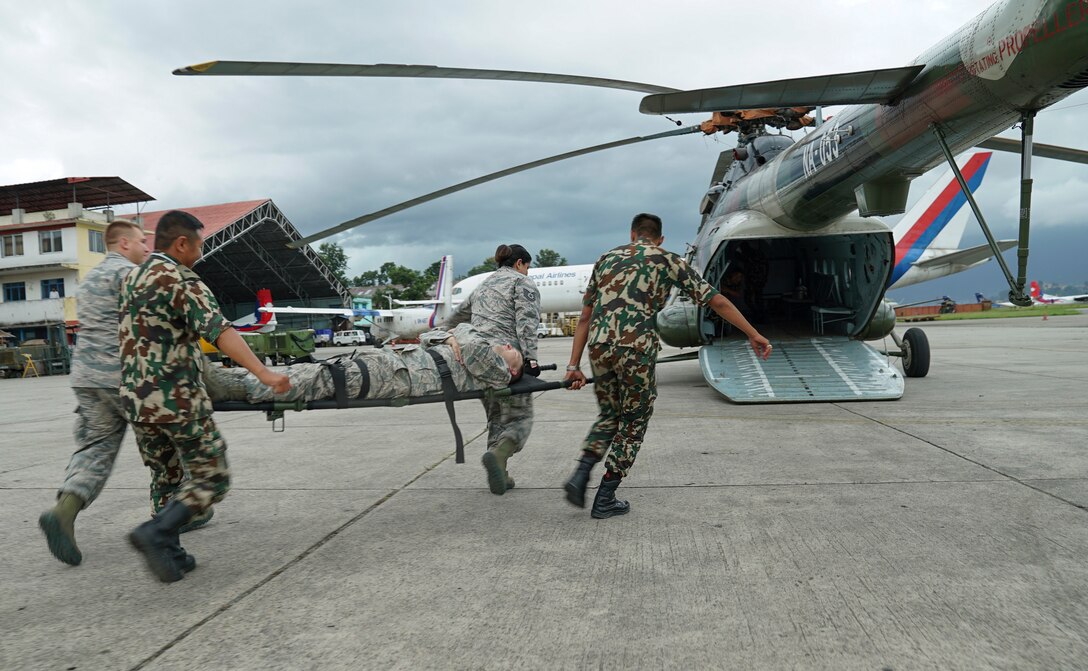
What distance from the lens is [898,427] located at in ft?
20.7

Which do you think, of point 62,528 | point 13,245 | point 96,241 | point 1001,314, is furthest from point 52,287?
point 1001,314

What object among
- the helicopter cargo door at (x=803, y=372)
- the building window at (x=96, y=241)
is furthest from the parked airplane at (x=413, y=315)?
the helicopter cargo door at (x=803, y=372)

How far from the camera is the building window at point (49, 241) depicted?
31.7m

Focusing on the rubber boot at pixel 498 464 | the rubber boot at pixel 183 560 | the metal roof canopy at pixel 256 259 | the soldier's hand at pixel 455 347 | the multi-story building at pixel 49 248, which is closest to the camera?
the rubber boot at pixel 183 560

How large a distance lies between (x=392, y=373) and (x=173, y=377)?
1120 millimetres

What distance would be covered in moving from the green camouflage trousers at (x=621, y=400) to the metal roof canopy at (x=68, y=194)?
34612 millimetres

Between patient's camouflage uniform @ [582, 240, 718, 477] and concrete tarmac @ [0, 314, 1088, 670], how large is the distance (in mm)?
472

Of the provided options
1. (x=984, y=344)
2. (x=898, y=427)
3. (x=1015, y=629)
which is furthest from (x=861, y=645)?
(x=984, y=344)

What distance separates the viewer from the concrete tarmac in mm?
2316

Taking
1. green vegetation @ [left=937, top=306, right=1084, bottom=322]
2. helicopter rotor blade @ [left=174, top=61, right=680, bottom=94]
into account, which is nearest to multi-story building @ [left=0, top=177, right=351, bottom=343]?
helicopter rotor blade @ [left=174, top=61, right=680, bottom=94]

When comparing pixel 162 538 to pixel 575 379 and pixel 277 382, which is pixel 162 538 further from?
pixel 575 379

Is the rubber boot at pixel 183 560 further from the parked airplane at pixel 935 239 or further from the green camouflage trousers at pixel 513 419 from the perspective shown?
the parked airplane at pixel 935 239

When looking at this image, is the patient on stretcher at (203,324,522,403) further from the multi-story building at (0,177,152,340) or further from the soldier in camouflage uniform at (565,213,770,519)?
the multi-story building at (0,177,152,340)

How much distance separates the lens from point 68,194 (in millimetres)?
32594
